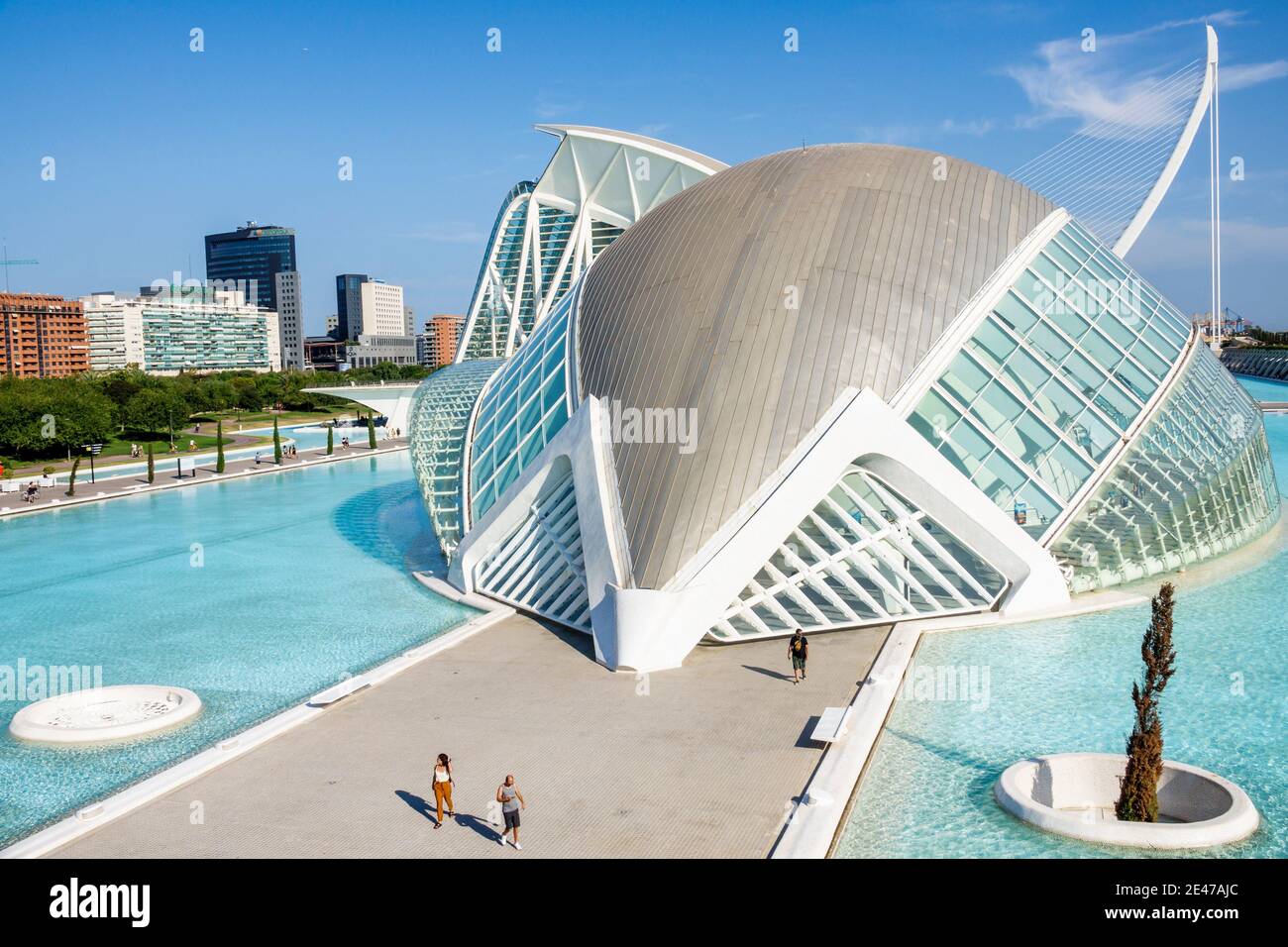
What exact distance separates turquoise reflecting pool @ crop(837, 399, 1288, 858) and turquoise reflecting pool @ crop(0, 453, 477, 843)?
9.43 meters

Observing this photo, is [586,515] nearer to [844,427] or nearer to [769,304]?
[844,427]

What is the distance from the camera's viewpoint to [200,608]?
23.3 metres

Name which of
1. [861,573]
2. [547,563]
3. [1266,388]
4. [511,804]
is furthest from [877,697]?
[1266,388]

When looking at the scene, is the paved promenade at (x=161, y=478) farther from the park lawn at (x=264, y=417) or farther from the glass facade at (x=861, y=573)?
the glass facade at (x=861, y=573)

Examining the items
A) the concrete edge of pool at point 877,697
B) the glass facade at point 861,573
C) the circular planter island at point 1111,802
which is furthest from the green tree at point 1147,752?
the glass facade at point 861,573

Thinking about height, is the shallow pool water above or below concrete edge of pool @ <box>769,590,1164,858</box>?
below

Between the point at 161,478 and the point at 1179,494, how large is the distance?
42.2 metres

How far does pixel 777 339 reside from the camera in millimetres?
19703

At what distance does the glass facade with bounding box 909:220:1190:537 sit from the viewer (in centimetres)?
1962

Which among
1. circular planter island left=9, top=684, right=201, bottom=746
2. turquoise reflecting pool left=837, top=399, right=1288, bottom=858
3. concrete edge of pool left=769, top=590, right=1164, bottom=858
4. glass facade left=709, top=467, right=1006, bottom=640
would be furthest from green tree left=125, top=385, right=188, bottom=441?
turquoise reflecting pool left=837, top=399, right=1288, bottom=858

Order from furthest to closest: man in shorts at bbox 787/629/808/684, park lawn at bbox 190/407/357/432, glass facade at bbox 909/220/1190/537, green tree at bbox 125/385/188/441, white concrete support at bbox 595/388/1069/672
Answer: park lawn at bbox 190/407/357/432 < green tree at bbox 125/385/188/441 < glass facade at bbox 909/220/1190/537 < white concrete support at bbox 595/388/1069/672 < man in shorts at bbox 787/629/808/684

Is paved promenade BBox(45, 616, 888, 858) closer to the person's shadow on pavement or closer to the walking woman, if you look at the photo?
the person's shadow on pavement

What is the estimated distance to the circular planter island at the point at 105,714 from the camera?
1538 cm
